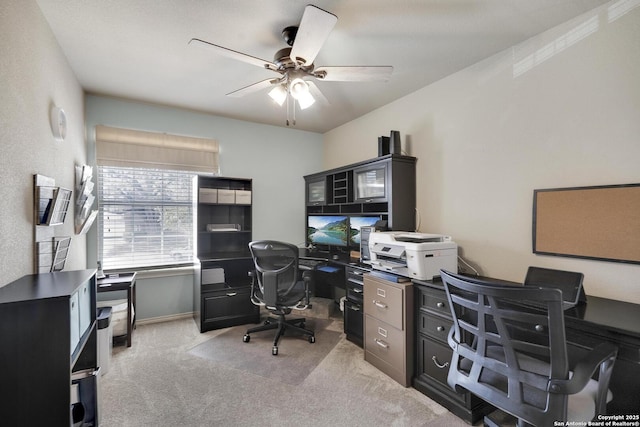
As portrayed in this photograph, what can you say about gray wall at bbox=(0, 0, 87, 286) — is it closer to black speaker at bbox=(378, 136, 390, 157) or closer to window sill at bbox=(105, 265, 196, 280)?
window sill at bbox=(105, 265, 196, 280)

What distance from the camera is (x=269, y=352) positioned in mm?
2861

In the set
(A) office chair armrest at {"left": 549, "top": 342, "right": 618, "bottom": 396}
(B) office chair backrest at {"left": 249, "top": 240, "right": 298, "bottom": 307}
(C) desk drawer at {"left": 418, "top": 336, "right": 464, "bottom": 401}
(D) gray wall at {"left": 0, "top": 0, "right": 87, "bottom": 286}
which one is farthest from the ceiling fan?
(C) desk drawer at {"left": 418, "top": 336, "right": 464, "bottom": 401}

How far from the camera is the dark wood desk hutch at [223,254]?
3.42 metres

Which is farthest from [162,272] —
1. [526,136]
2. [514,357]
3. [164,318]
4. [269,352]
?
[526,136]

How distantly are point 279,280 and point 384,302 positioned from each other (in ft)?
3.62

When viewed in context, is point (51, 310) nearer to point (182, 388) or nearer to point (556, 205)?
point (182, 388)

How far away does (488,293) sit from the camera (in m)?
1.30

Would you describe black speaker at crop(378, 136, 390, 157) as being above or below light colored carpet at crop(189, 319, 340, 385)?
above

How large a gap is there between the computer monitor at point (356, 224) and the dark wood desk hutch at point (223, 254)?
135 cm

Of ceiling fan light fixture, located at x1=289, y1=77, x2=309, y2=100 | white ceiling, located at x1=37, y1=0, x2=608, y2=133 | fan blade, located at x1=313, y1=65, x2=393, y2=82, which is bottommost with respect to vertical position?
ceiling fan light fixture, located at x1=289, y1=77, x2=309, y2=100

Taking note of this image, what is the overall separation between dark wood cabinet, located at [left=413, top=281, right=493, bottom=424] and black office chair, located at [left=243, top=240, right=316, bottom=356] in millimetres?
1181

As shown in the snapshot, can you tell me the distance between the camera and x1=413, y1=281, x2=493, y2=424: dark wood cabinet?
1.94 m

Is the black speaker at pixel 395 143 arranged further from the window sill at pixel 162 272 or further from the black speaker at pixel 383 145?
the window sill at pixel 162 272

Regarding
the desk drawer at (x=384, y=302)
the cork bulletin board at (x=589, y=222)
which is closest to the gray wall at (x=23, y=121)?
the desk drawer at (x=384, y=302)
